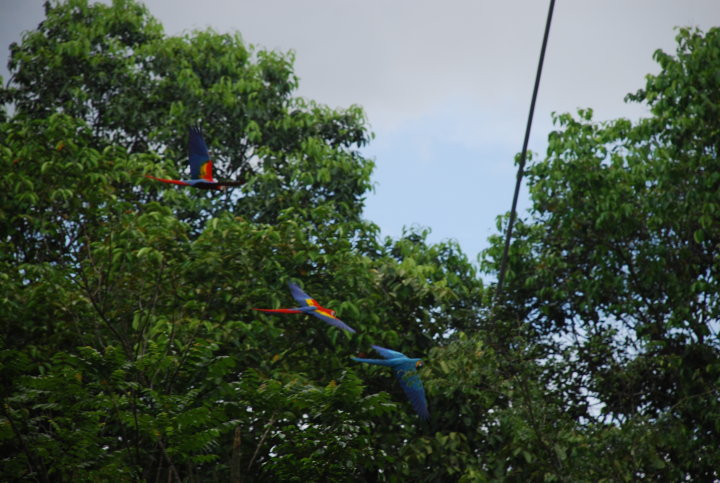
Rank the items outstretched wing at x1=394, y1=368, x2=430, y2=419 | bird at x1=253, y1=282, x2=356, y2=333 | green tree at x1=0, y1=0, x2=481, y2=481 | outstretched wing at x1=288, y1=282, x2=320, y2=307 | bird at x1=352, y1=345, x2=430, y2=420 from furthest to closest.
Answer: outstretched wing at x1=394, y1=368, x2=430, y2=419
outstretched wing at x1=288, y1=282, x2=320, y2=307
bird at x1=352, y1=345, x2=430, y2=420
bird at x1=253, y1=282, x2=356, y2=333
green tree at x1=0, y1=0, x2=481, y2=481

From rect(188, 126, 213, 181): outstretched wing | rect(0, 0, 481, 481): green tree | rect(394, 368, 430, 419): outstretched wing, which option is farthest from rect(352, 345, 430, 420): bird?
rect(188, 126, 213, 181): outstretched wing

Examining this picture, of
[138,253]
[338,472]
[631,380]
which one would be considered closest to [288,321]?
[138,253]

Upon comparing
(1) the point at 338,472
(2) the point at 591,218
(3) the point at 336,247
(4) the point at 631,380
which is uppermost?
(2) the point at 591,218

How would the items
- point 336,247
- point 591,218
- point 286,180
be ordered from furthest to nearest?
point 286,180, point 591,218, point 336,247

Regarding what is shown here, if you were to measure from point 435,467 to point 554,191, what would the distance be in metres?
4.70

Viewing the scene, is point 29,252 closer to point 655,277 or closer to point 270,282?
point 270,282

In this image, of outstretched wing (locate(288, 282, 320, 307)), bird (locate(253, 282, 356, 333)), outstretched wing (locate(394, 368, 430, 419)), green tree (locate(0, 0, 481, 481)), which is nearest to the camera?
green tree (locate(0, 0, 481, 481))

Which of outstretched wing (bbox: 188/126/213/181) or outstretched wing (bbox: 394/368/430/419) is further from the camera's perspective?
outstretched wing (bbox: 394/368/430/419)

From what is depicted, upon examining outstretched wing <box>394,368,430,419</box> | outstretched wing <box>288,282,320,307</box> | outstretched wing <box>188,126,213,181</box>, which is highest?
→ outstretched wing <box>188,126,213,181</box>

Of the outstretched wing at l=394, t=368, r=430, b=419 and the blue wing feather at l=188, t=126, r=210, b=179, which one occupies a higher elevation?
the blue wing feather at l=188, t=126, r=210, b=179

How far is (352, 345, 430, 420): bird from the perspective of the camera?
8281 millimetres

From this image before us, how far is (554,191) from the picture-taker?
39.9 feet

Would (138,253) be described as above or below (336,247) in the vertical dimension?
below

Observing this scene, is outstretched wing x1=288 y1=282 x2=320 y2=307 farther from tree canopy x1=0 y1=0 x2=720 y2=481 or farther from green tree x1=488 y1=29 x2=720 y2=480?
green tree x1=488 y1=29 x2=720 y2=480
